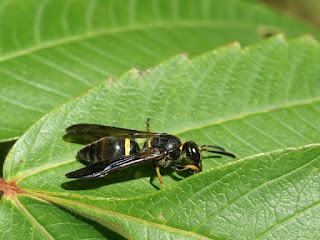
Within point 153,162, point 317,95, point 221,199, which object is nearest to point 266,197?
point 221,199

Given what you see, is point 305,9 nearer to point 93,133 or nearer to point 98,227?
point 93,133

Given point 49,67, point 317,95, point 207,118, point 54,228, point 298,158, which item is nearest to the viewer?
point 298,158

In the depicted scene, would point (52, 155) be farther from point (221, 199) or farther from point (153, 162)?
point (221, 199)

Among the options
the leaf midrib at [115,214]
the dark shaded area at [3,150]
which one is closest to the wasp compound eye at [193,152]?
the leaf midrib at [115,214]

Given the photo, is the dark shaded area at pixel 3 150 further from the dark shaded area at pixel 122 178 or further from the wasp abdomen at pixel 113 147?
the wasp abdomen at pixel 113 147

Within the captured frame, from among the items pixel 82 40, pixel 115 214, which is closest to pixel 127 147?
pixel 115 214

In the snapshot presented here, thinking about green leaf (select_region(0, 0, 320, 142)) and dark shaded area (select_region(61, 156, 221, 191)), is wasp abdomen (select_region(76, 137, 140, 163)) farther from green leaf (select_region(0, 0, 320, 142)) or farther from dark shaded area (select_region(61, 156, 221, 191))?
green leaf (select_region(0, 0, 320, 142))

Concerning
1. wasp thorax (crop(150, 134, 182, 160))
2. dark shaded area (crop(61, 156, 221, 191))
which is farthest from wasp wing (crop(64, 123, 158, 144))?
dark shaded area (crop(61, 156, 221, 191))
